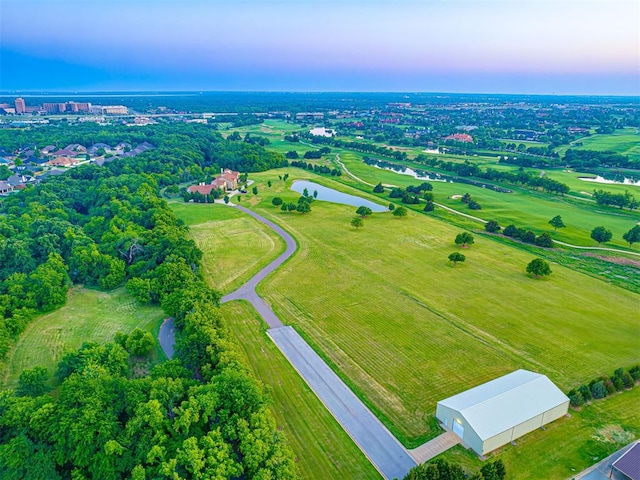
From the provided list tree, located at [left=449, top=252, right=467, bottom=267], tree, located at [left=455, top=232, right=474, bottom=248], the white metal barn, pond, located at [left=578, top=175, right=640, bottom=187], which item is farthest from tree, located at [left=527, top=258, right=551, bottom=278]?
pond, located at [left=578, top=175, right=640, bottom=187]

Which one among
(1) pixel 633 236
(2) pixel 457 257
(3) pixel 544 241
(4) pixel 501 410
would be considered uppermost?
(1) pixel 633 236

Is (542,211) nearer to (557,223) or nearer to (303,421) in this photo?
(557,223)

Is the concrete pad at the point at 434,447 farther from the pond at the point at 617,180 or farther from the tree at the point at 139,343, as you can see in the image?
the pond at the point at 617,180

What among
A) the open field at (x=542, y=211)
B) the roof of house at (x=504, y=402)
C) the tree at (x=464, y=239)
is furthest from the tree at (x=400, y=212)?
the roof of house at (x=504, y=402)

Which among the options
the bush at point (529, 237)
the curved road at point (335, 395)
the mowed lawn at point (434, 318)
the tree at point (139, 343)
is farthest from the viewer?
the bush at point (529, 237)

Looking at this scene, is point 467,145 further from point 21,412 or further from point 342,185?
point 21,412

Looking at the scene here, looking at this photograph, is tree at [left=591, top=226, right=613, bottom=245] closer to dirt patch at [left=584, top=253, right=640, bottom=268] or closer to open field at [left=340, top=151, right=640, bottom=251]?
open field at [left=340, top=151, right=640, bottom=251]

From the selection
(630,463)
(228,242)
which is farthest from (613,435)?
(228,242)

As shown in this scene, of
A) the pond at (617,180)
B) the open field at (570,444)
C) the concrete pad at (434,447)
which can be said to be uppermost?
the pond at (617,180)
